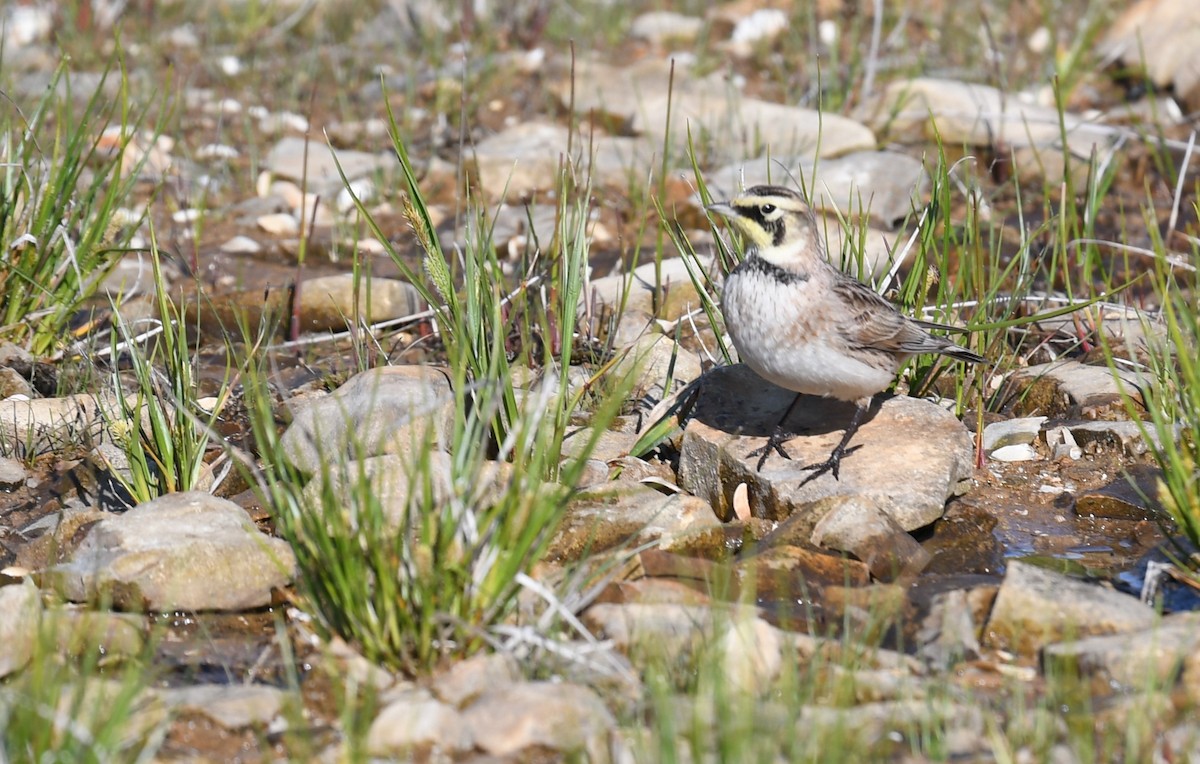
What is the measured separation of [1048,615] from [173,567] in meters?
2.61

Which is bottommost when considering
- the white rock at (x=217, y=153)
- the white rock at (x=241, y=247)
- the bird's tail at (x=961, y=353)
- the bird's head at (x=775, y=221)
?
the white rock at (x=241, y=247)

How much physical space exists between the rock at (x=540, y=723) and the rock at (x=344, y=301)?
3869mm

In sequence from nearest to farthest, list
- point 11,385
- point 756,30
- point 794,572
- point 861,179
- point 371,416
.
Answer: point 794,572
point 371,416
point 11,385
point 861,179
point 756,30

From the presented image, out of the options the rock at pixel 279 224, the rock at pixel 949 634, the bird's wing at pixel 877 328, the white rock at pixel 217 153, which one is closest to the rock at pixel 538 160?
the rock at pixel 279 224

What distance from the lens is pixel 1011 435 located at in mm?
5898

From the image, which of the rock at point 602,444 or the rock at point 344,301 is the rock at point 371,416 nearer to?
the rock at point 602,444

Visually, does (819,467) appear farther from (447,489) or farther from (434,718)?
(434,718)

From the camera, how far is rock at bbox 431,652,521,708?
12.5ft

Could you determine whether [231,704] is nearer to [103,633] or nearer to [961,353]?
[103,633]

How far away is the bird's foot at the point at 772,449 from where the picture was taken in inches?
215

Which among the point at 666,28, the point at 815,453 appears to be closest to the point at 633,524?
the point at 815,453

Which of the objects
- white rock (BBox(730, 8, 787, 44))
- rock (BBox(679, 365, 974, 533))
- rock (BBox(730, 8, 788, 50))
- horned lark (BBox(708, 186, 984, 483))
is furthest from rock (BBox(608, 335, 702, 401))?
white rock (BBox(730, 8, 787, 44))

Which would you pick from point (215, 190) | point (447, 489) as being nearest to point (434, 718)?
point (447, 489)

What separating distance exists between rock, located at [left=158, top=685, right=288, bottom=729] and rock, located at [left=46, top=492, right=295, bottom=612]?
25.8 inches
